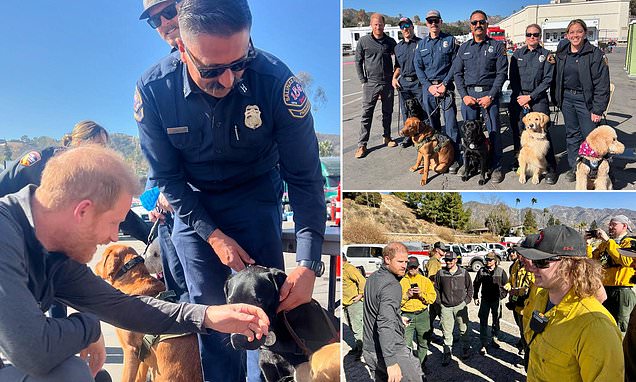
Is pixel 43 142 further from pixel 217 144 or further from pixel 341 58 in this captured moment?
pixel 341 58

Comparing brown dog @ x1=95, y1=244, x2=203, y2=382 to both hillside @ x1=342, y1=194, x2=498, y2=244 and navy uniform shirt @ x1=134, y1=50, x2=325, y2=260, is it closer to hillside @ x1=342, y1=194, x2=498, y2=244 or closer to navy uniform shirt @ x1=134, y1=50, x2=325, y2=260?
navy uniform shirt @ x1=134, y1=50, x2=325, y2=260

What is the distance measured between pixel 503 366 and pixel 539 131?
91.3 inches

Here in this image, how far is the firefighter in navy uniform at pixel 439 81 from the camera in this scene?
3199 millimetres

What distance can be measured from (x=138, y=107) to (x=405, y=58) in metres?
1.95

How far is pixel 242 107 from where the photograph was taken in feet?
5.69

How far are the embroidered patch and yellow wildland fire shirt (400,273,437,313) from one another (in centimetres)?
303

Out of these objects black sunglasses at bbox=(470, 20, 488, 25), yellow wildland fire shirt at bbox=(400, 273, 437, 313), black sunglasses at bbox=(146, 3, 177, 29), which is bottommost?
yellow wildland fire shirt at bbox=(400, 273, 437, 313)

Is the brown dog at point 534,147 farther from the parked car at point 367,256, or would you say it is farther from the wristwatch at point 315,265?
the wristwatch at point 315,265

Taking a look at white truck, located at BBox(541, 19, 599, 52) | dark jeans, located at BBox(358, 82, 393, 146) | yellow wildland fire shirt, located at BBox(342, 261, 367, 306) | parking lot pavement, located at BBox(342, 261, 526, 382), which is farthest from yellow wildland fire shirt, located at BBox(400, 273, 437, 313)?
white truck, located at BBox(541, 19, 599, 52)

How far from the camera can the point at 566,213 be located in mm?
3135

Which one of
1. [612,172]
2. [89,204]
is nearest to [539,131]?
[612,172]

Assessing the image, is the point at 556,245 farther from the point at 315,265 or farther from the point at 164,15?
the point at 164,15

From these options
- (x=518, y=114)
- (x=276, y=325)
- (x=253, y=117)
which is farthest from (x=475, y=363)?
(x=253, y=117)

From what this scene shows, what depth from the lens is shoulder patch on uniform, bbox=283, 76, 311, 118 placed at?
178 cm
